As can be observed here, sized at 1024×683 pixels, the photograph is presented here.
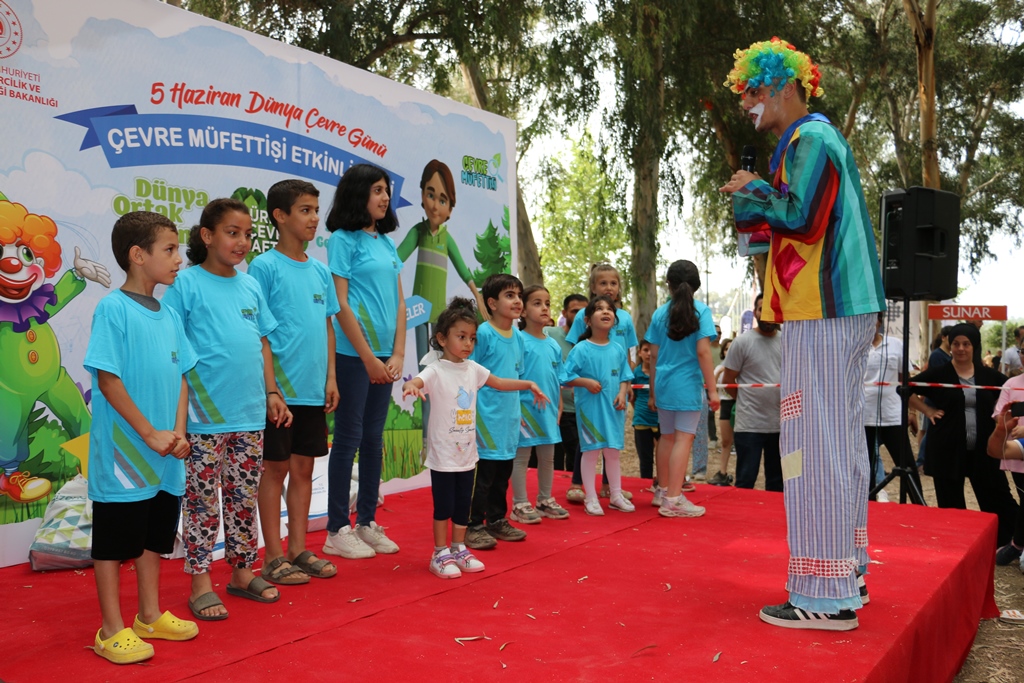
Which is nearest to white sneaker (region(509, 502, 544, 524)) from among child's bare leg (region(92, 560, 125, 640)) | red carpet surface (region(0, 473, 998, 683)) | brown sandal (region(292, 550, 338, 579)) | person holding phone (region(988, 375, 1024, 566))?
red carpet surface (region(0, 473, 998, 683))

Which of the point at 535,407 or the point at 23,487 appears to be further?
the point at 535,407

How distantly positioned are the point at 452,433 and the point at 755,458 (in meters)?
3.44

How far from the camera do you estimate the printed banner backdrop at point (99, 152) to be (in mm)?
4125

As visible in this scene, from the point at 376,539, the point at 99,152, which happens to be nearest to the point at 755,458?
the point at 376,539

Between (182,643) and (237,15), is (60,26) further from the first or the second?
(237,15)

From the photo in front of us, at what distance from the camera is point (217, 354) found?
10.8 feet

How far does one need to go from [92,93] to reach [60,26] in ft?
1.03

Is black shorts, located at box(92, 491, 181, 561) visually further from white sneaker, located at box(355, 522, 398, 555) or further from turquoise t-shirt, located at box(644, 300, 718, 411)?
turquoise t-shirt, located at box(644, 300, 718, 411)

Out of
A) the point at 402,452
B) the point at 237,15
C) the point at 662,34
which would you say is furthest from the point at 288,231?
the point at 237,15

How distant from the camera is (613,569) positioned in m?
4.03

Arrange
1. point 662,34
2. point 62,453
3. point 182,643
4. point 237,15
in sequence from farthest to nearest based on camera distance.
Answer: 1. point 237,15
2. point 662,34
3. point 62,453
4. point 182,643

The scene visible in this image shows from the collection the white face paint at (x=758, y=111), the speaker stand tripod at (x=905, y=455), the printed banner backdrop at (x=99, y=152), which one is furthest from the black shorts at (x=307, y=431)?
the speaker stand tripod at (x=905, y=455)

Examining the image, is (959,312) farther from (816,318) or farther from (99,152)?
(99,152)

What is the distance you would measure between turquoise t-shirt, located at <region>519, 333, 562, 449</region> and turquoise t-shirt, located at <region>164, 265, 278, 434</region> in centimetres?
198
